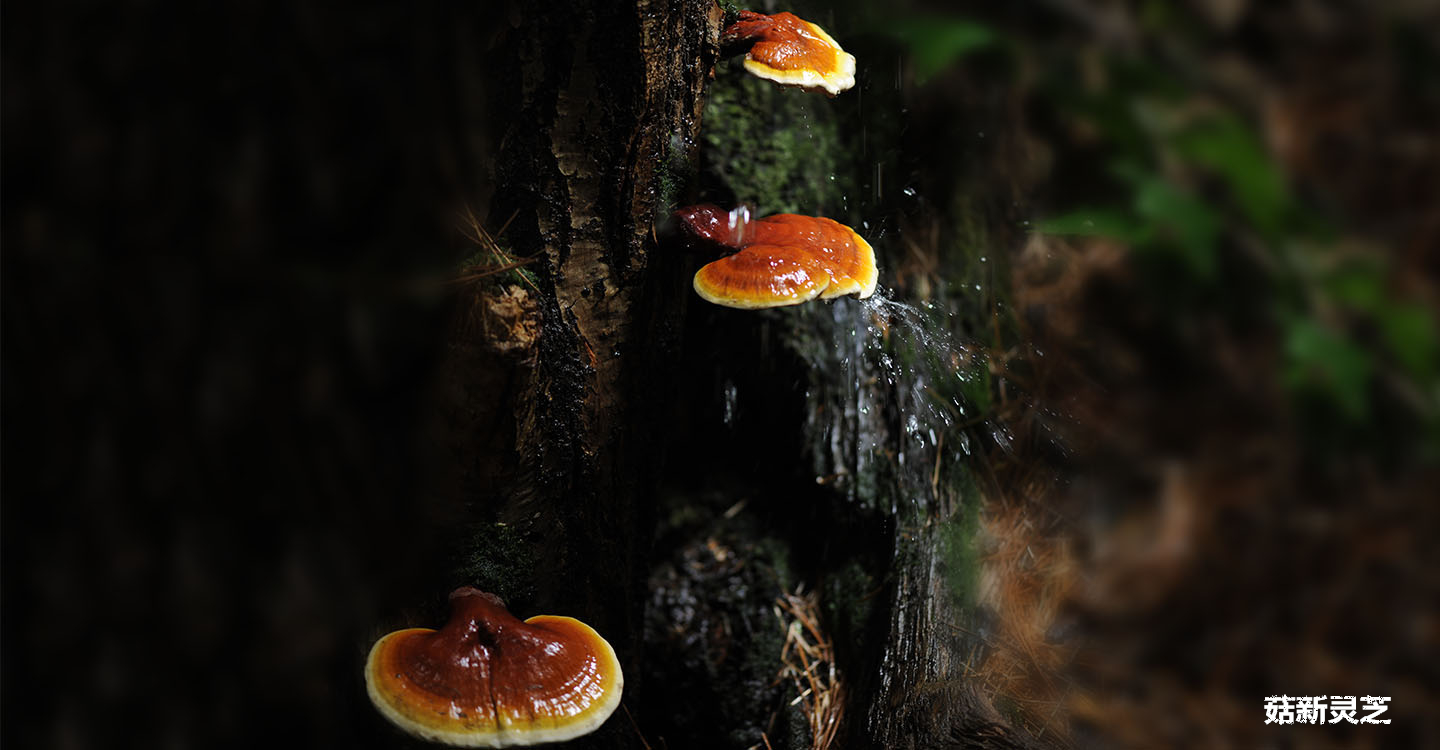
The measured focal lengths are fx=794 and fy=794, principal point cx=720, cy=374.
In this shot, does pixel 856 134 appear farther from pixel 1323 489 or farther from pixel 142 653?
pixel 142 653

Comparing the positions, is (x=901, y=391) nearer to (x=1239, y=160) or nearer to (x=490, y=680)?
(x=1239, y=160)

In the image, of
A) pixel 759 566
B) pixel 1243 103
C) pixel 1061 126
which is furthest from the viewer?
pixel 759 566

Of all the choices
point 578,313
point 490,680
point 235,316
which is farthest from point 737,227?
point 235,316

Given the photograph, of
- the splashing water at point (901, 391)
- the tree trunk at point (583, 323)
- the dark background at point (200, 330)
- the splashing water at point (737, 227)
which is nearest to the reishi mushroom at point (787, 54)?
the tree trunk at point (583, 323)

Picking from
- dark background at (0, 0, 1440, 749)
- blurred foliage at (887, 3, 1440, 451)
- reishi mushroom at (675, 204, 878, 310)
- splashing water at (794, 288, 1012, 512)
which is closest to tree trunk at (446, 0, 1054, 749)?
reishi mushroom at (675, 204, 878, 310)

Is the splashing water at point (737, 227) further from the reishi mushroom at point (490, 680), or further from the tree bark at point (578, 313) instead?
the reishi mushroom at point (490, 680)

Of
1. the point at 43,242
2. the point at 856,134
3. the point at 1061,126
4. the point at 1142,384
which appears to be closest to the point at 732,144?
the point at 856,134
